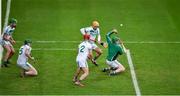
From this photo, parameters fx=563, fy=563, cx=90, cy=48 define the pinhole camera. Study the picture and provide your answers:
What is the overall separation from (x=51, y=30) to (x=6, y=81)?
574 centimetres

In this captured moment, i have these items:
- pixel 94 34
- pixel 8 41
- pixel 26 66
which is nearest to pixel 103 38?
pixel 94 34

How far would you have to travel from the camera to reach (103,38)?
26.8 metres

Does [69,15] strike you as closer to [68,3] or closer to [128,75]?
[68,3]

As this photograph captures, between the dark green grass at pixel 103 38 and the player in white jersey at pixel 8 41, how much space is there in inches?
18.2

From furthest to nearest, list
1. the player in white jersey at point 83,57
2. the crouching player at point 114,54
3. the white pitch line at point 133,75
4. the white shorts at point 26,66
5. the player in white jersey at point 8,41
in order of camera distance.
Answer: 1. the player in white jersey at point 8,41
2. the crouching player at point 114,54
3. the white shorts at point 26,66
4. the white pitch line at point 133,75
5. the player in white jersey at point 83,57

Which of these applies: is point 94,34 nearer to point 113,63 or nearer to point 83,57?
point 113,63

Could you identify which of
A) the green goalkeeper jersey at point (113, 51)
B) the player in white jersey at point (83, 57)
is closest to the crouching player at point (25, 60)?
the player in white jersey at point (83, 57)

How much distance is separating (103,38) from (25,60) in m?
5.52

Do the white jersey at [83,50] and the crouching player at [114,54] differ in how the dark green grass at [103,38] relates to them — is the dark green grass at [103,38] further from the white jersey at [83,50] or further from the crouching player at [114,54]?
the white jersey at [83,50]

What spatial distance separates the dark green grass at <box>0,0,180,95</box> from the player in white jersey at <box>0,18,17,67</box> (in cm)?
46

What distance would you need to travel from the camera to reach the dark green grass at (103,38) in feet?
73.1

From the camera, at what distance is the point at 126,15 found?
2967 cm

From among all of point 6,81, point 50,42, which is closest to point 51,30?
point 50,42

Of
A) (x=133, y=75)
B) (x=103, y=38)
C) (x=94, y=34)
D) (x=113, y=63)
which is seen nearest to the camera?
(x=113, y=63)
